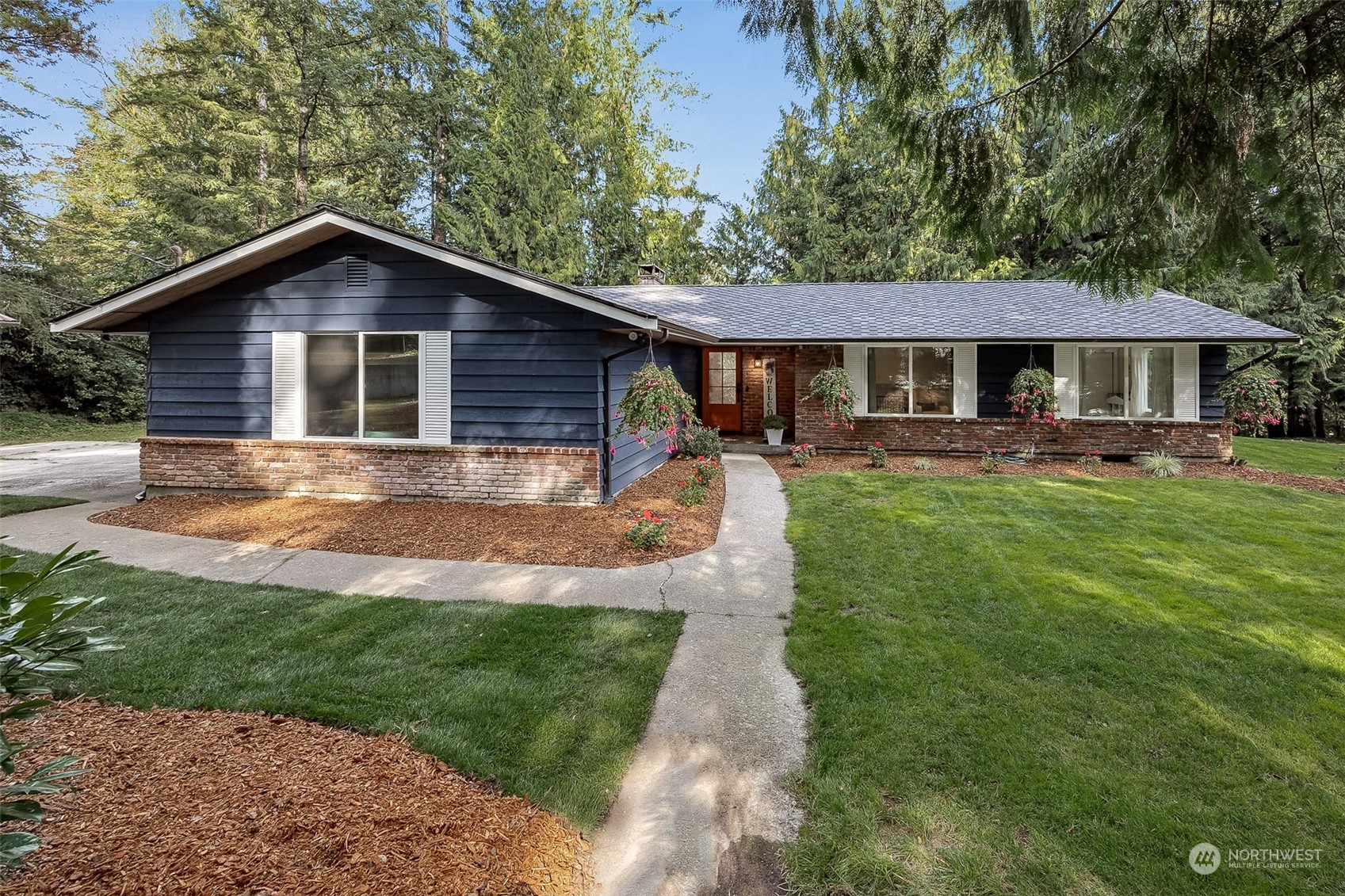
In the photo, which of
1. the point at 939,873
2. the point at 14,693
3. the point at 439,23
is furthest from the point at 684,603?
the point at 439,23

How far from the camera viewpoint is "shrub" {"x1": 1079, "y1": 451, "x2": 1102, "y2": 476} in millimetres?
10156

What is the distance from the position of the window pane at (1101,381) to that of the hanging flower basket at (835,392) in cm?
454

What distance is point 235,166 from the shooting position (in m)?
18.7

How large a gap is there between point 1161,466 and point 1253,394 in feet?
7.74

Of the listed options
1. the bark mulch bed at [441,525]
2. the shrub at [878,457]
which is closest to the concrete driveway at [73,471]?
the bark mulch bed at [441,525]

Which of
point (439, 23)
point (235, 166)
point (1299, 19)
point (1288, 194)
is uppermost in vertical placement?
point (439, 23)

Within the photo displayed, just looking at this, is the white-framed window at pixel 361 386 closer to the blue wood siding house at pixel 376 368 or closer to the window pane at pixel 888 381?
the blue wood siding house at pixel 376 368

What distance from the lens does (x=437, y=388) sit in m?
8.10

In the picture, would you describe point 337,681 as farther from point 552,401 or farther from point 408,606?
point 552,401

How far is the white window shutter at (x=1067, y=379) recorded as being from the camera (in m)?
11.7

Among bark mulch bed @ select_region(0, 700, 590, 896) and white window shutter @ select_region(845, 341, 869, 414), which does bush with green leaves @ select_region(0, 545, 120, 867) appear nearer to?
bark mulch bed @ select_region(0, 700, 590, 896)

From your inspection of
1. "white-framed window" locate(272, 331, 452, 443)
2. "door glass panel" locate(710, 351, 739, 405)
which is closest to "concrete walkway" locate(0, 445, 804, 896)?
"white-framed window" locate(272, 331, 452, 443)

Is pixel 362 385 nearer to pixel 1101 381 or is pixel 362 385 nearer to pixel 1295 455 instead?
pixel 1101 381

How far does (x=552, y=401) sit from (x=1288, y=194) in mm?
6776
